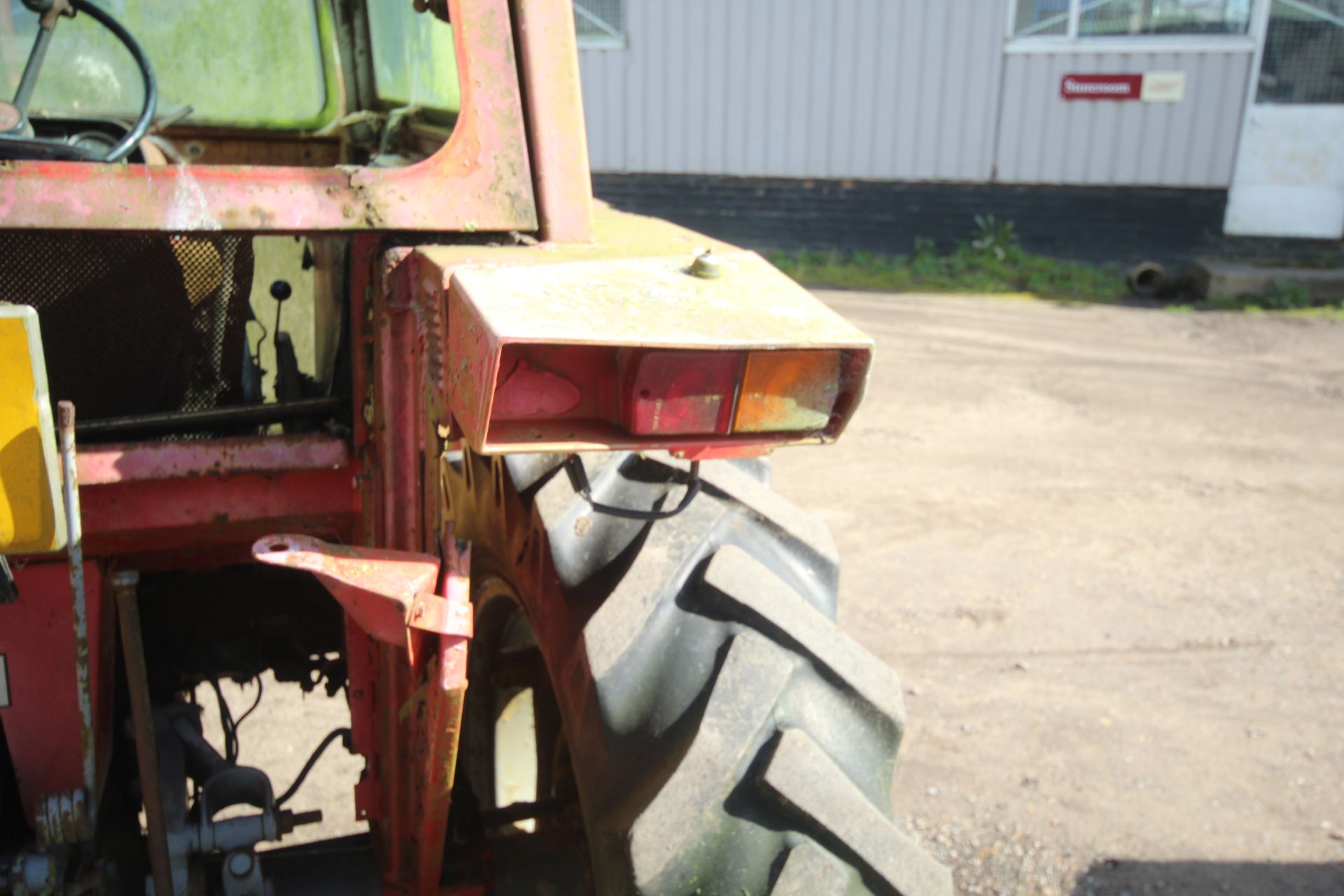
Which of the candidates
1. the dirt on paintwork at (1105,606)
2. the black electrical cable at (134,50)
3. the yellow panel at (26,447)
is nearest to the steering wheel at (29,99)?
the black electrical cable at (134,50)

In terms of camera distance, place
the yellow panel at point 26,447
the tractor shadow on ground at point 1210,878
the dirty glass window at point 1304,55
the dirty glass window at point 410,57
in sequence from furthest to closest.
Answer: the dirty glass window at point 1304,55 → the tractor shadow on ground at point 1210,878 → the dirty glass window at point 410,57 → the yellow panel at point 26,447

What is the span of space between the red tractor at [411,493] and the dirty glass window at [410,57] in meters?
0.21

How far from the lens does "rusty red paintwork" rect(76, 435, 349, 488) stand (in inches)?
56.7

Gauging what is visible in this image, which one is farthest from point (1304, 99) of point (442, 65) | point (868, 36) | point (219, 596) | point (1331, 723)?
point (219, 596)

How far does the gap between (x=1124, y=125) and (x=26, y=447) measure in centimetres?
1017

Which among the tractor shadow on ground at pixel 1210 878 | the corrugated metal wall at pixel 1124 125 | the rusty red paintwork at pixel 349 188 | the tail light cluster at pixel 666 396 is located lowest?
the tractor shadow on ground at pixel 1210 878

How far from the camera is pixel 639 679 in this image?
1.33 m

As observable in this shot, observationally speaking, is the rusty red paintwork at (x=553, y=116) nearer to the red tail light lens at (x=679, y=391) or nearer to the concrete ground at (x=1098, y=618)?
the red tail light lens at (x=679, y=391)

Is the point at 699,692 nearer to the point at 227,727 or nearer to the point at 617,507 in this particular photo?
the point at 617,507

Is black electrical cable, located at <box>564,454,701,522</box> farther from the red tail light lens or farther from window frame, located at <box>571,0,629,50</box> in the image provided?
window frame, located at <box>571,0,629,50</box>

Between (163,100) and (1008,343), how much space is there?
6.49 m

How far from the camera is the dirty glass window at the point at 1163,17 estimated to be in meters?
9.54

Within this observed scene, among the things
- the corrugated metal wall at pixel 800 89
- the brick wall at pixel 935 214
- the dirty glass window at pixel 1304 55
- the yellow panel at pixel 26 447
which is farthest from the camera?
the brick wall at pixel 935 214

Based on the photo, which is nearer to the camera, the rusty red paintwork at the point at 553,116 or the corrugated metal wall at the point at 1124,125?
the rusty red paintwork at the point at 553,116
